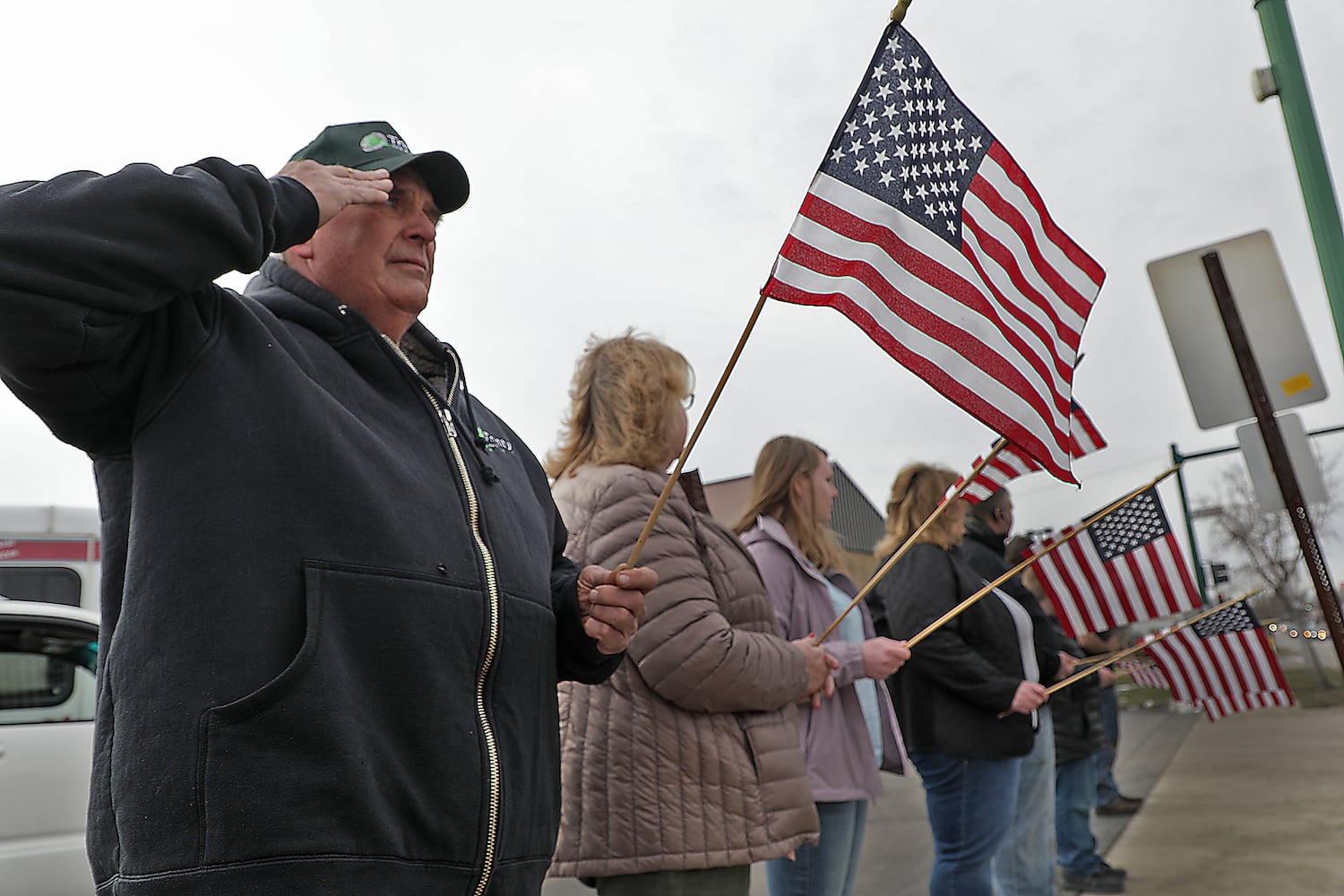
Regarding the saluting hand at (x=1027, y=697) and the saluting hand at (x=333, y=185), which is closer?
the saluting hand at (x=333, y=185)

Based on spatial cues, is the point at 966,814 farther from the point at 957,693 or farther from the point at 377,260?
the point at 377,260

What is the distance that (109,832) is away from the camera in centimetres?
151

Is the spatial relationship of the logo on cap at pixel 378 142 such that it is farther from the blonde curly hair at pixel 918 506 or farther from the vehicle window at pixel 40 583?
the vehicle window at pixel 40 583

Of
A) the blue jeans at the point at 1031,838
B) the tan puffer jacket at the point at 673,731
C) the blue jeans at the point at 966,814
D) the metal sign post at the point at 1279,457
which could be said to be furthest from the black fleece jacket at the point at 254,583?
the blue jeans at the point at 1031,838

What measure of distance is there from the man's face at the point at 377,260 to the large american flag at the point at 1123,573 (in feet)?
18.0

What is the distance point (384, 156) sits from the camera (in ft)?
6.95

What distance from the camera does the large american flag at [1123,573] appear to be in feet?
22.2

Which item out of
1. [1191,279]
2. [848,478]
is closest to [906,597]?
[1191,279]

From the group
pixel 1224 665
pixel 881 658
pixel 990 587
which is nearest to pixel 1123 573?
pixel 1224 665

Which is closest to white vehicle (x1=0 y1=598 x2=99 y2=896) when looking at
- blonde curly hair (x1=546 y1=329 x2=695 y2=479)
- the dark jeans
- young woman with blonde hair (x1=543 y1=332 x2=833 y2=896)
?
blonde curly hair (x1=546 y1=329 x2=695 y2=479)

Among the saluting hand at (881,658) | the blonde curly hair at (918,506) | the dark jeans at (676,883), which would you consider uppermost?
the blonde curly hair at (918,506)

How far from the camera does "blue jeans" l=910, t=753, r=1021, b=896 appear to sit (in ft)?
13.5

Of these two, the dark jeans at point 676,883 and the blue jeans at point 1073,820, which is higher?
the dark jeans at point 676,883

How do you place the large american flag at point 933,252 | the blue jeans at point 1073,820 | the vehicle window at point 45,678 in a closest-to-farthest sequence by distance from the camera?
the large american flag at point 933,252 < the vehicle window at point 45,678 < the blue jeans at point 1073,820
